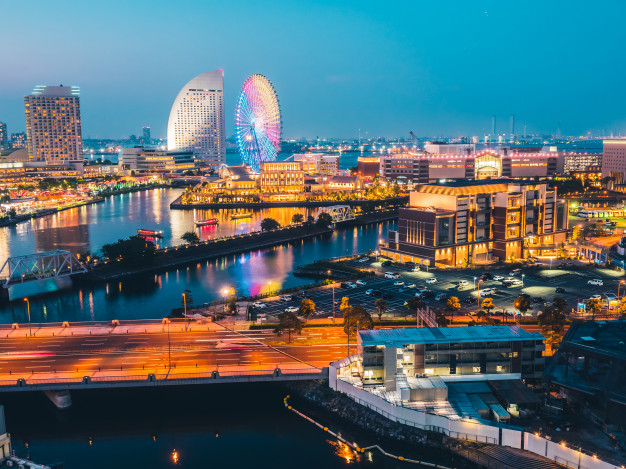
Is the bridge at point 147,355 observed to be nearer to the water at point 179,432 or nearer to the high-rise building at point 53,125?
the water at point 179,432

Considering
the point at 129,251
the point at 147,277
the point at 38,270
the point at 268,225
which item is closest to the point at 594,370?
the point at 147,277

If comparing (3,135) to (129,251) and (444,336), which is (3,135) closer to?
(129,251)

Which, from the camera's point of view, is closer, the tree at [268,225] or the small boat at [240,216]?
the tree at [268,225]

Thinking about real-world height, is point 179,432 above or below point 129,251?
below

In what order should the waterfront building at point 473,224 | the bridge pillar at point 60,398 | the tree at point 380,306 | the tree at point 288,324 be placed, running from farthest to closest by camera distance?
the waterfront building at point 473,224
the tree at point 380,306
the tree at point 288,324
the bridge pillar at point 60,398

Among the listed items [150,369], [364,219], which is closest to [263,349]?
[150,369]

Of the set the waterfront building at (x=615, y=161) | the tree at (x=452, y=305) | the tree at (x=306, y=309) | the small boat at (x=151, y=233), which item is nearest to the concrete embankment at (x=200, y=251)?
the small boat at (x=151, y=233)
